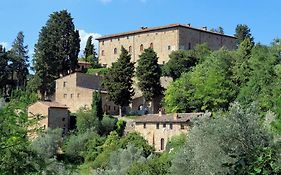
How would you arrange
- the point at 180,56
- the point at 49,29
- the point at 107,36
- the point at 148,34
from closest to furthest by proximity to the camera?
1. the point at 180,56
2. the point at 49,29
3. the point at 148,34
4. the point at 107,36

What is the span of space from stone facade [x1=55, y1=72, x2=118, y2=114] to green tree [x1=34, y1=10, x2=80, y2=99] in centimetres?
142

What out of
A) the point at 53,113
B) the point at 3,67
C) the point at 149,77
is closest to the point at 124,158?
the point at 149,77

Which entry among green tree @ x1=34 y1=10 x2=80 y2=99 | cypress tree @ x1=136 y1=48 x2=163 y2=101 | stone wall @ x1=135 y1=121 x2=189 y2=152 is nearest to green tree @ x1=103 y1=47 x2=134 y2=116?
cypress tree @ x1=136 y1=48 x2=163 y2=101

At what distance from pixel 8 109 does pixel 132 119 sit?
39819mm

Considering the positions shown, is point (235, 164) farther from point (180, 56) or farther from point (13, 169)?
point (180, 56)

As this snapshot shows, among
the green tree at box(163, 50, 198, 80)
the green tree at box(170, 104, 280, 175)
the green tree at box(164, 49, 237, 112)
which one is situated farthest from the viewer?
the green tree at box(163, 50, 198, 80)

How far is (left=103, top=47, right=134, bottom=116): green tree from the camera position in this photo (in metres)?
48.1

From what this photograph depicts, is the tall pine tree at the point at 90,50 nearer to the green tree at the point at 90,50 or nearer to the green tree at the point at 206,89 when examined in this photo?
the green tree at the point at 90,50

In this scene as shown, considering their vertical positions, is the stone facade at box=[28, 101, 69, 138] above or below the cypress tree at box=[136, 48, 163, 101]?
below

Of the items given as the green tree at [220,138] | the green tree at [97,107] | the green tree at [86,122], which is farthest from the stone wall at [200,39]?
the green tree at [220,138]

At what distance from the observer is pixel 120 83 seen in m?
48.2

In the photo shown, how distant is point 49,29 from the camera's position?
2352 inches

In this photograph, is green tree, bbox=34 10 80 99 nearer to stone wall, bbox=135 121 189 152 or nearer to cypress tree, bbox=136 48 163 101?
cypress tree, bbox=136 48 163 101

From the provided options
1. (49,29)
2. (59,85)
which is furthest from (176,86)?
(49,29)
